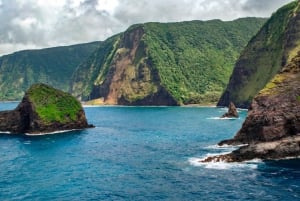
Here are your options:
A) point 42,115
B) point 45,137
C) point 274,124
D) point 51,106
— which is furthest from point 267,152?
point 51,106

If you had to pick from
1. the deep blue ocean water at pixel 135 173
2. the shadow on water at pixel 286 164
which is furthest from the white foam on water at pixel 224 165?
the shadow on water at pixel 286 164

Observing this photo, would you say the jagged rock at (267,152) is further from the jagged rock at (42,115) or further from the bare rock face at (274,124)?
the jagged rock at (42,115)

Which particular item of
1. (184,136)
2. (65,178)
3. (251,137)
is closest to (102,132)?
(184,136)

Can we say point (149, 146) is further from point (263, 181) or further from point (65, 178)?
point (263, 181)

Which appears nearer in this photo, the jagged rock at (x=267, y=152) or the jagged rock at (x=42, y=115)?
the jagged rock at (x=267, y=152)

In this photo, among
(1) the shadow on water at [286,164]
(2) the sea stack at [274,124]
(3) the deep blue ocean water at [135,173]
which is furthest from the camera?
(2) the sea stack at [274,124]

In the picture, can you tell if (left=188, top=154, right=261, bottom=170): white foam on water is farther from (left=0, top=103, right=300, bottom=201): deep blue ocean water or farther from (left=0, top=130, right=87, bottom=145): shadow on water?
(left=0, top=130, right=87, bottom=145): shadow on water

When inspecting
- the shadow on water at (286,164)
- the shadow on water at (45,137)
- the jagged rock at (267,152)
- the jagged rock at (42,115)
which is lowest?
the shadow on water at (286,164)

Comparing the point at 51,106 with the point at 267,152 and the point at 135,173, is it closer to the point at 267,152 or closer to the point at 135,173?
the point at 135,173
